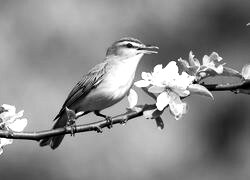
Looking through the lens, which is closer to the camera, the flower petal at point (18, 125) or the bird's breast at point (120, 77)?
the flower petal at point (18, 125)

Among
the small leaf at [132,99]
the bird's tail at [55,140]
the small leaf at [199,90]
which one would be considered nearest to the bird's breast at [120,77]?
the bird's tail at [55,140]

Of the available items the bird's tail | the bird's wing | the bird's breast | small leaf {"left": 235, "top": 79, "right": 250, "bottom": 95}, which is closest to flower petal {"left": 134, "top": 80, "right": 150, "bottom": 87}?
small leaf {"left": 235, "top": 79, "right": 250, "bottom": 95}

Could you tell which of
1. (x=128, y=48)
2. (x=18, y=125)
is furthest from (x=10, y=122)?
(x=128, y=48)

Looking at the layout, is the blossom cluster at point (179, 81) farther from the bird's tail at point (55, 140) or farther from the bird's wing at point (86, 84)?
the bird's wing at point (86, 84)

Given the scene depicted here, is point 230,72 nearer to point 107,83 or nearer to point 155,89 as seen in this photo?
point 155,89

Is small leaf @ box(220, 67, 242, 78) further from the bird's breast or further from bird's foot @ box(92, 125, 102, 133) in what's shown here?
the bird's breast

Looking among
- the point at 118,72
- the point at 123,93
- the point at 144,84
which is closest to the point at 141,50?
the point at 118,72
